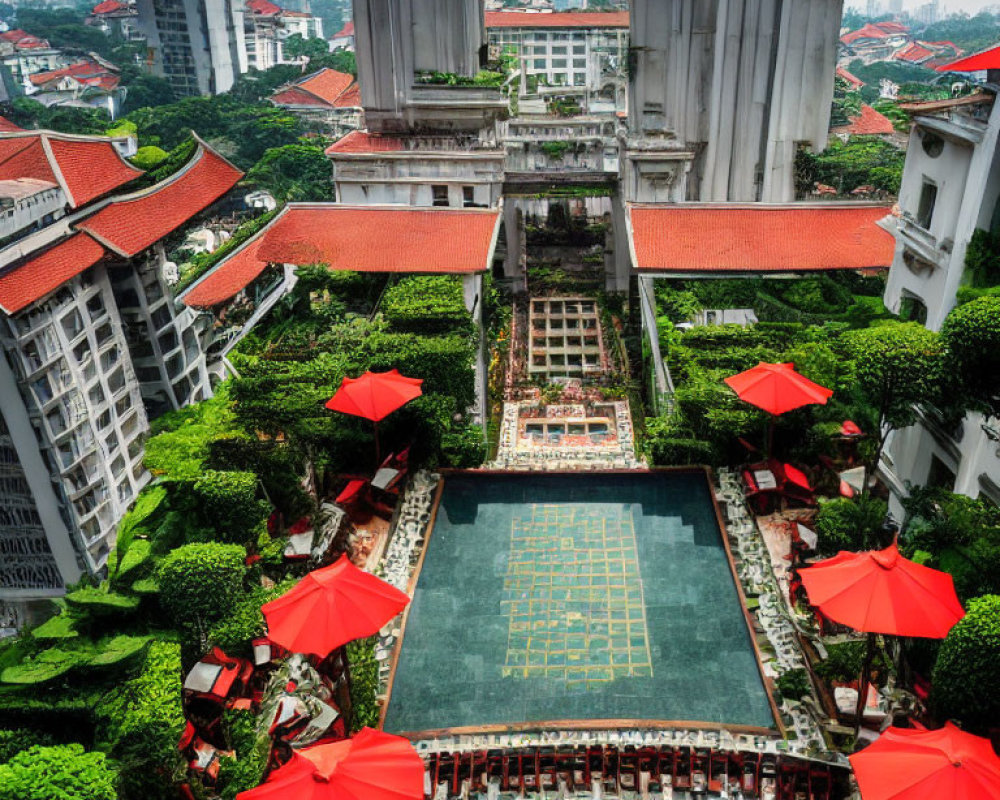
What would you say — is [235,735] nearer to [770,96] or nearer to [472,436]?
[472,436]

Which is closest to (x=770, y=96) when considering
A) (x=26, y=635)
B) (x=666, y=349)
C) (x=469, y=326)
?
(x=666, y=349)

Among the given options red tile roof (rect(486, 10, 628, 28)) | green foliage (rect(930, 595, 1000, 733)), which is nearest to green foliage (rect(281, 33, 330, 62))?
red tile roof (rect(486, 10, 628, 28))

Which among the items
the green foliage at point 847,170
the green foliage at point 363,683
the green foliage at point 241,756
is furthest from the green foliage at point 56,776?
the green foliage at point 847,170

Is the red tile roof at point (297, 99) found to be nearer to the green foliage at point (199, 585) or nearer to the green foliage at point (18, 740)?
the green foliage at point (199, 585)

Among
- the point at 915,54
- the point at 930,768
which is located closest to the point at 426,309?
the point at 930,768

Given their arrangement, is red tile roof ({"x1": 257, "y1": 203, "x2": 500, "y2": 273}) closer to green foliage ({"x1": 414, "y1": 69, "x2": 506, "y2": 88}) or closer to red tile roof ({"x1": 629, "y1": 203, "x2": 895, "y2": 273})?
red tile roof ({"x1": 629, "y1": 203, "x2": 895, "y2": 273})

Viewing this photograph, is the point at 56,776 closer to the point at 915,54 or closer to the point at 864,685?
the point at 864,685
